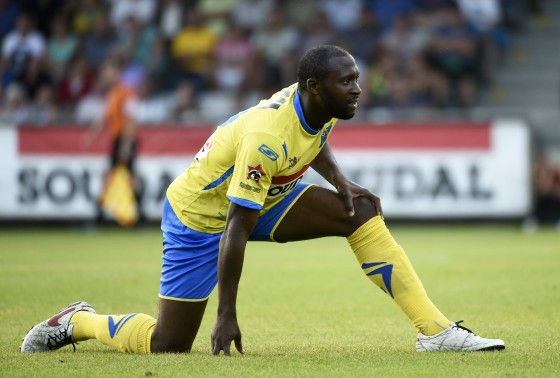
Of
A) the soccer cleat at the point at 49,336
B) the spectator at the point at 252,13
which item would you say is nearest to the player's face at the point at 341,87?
the soccer cleat at the point at 49,336

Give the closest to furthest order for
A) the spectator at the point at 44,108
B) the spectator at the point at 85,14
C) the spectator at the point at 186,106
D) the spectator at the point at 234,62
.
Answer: the spectator at the point at 186,106 < the spectator at the point at 44,108 < the spectator at the point at 234,62 < the spectator at the point at 85,14

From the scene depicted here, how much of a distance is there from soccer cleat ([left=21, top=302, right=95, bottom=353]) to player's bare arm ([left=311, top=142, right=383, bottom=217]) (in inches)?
75.8

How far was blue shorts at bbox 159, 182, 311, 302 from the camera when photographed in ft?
21.3

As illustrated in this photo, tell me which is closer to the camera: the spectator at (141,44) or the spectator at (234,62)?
the spectator at (234,62)

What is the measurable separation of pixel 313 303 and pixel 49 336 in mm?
3108

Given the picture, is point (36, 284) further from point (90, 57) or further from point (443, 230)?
point (90, 57)

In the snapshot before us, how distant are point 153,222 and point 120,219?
681 millimetres

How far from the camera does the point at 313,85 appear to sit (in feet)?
20.0

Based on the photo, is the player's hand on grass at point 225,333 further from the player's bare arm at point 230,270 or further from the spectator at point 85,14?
the spectator at point 85,14

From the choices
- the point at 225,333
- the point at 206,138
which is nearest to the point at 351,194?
the point at 225,333

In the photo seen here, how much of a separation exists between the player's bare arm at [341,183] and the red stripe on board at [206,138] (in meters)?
10.9

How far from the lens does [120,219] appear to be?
1805 cm

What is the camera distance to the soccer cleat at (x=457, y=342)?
6.27 m

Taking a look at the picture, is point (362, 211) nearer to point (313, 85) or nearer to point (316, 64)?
point (313, 85)
